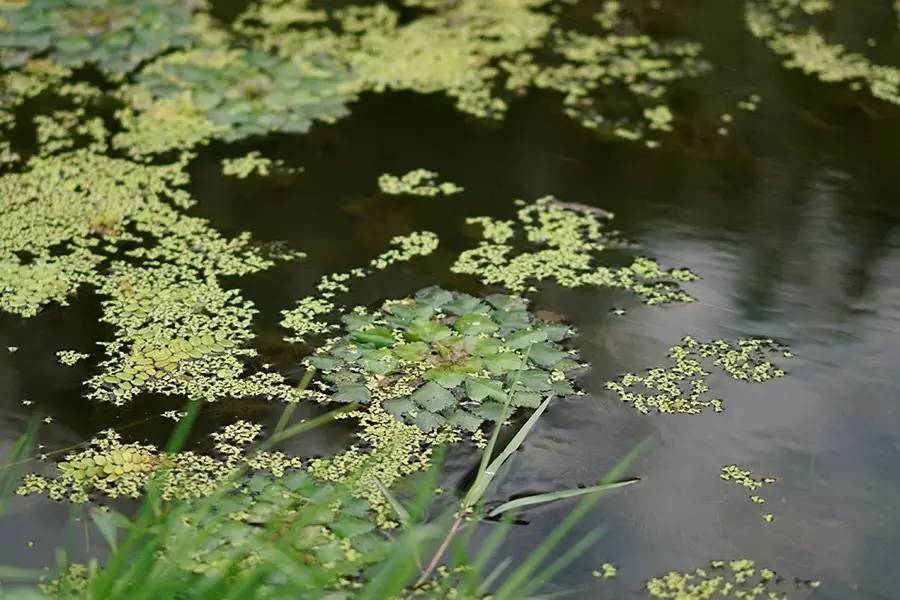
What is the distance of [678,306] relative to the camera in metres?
2.80

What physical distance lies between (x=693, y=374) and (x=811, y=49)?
1.96m

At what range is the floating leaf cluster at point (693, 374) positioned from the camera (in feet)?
8.15

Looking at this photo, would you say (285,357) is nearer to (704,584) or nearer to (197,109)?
(704,584)

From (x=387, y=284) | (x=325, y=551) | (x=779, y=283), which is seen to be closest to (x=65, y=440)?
(x=325, y=551)

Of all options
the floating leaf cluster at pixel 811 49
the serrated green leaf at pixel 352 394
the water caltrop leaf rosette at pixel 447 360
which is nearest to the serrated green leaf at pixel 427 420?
the water caltrop leaf rosette at pixel 447 360

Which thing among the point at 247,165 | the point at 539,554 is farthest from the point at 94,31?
the point at 539,554

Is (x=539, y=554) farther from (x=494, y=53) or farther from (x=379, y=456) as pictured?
(x=494, y=53)

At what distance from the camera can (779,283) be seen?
2.87 meters

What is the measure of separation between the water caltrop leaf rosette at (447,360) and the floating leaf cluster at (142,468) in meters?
0.23

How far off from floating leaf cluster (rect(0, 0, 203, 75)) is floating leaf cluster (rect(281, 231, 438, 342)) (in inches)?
57.0

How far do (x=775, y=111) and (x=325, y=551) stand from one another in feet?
7.67

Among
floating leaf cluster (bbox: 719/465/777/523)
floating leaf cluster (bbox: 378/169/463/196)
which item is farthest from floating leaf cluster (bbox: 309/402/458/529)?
floating leaf cluster (bbox: 378/169/463/196)

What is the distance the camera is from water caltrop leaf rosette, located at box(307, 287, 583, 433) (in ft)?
7.99

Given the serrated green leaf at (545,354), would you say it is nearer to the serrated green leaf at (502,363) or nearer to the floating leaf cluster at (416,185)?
the serrated green leaf at (502,363)
